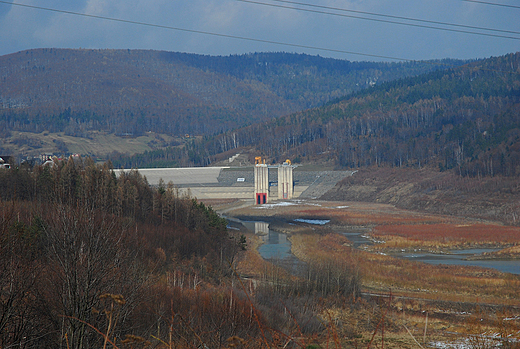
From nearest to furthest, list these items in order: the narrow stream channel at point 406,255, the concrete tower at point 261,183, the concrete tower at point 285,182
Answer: the narrow stream channel at point 406,255
the concrete tower at point 261,183
the concrete tower at point 285,182

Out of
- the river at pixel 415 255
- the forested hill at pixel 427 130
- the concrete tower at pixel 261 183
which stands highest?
the forested hill at pixel 427 130

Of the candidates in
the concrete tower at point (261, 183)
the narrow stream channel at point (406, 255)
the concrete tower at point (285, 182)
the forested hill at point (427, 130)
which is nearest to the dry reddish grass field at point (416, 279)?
the narrow stream channel at point (406, 255)

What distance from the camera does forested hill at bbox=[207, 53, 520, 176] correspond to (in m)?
112

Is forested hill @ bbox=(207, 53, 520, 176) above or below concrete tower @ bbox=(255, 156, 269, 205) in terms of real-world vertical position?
above

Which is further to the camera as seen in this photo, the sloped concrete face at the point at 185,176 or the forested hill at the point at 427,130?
the sloped concrete face at the point at 185,176

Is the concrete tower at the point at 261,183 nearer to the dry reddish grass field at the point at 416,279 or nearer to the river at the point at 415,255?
the dry reddish grass field at the point at 416,279

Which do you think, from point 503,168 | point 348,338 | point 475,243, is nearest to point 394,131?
point 503,168

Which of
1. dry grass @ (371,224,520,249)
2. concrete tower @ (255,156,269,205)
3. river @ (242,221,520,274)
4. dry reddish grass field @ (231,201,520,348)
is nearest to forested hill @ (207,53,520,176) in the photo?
concrete tower @ (255,156,269,205)

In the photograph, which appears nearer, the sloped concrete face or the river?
the river

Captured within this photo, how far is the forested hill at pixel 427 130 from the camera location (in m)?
112

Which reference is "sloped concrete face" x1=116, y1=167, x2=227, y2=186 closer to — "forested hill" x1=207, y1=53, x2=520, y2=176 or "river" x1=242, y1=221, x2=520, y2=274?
"forested hill" x1=207, y1=53, x2=520, y2=176

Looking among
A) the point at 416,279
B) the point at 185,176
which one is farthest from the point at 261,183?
the point at 416,279

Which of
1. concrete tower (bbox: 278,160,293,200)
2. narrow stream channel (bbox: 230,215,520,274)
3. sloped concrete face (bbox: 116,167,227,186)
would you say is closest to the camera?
narrow stream channel (bbox: 230,215,520,274)

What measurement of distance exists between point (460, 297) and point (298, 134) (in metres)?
151
